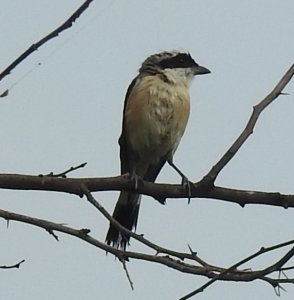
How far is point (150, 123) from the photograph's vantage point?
5977 millimetres

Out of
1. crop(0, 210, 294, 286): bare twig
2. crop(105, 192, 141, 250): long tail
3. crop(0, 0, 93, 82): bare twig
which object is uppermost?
crop(0, 0, 93, 82): bare twig

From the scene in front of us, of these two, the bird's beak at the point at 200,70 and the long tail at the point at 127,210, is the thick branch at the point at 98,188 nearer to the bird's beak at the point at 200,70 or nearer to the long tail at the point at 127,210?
the long tail at the point at 127,210

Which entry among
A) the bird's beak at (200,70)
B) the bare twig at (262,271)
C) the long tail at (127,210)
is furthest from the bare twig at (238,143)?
the bird's beak at (200,70)

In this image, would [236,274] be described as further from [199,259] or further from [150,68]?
[150,68]

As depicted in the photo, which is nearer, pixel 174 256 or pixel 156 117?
pixel 174 256

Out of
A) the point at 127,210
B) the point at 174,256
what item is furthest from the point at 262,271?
the point at 127,210

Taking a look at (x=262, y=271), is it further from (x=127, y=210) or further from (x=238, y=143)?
(x=127, y=210)

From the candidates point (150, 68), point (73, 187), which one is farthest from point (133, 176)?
point (150, 68)

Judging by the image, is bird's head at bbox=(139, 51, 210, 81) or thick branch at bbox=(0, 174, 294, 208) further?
bird's head at bbox=(139, 51, 210, 81)

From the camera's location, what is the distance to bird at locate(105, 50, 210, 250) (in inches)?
235

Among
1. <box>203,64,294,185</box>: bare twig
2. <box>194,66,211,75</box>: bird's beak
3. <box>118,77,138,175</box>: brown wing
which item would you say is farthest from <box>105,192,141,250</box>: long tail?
<box>203,64,294,185</box>: bare twig

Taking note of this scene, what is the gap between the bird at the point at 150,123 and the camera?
596cm

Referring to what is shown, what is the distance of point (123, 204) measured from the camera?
5.91 m

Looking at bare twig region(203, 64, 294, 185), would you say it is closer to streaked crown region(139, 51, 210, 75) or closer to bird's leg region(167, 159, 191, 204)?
bird's leg region(167, 159, 191, 204)
